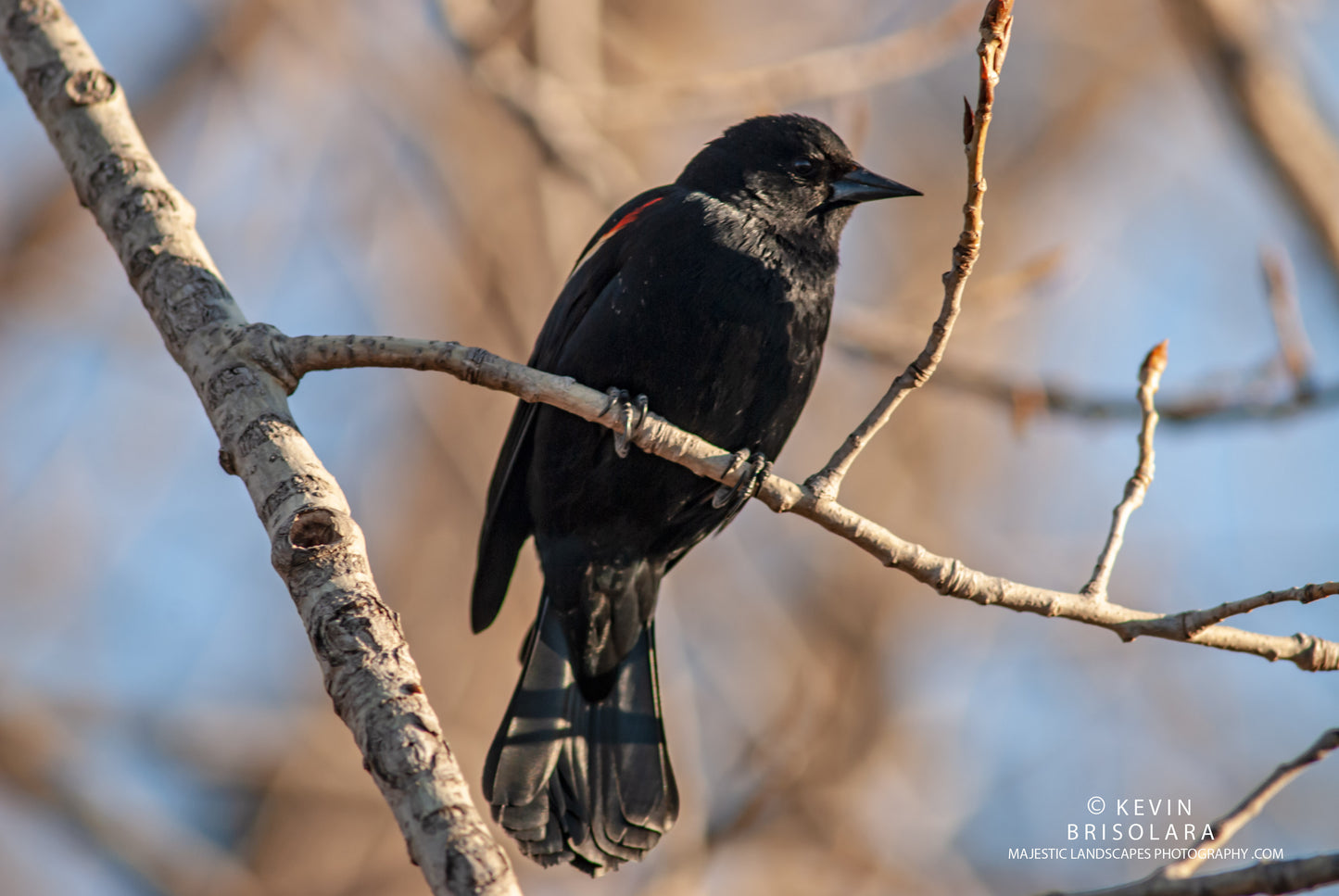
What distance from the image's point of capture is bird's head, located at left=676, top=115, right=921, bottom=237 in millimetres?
3684

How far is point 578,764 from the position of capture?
3.67m

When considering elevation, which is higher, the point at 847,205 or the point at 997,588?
the point at 847,205

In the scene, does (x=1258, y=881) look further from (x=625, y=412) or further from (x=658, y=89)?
(x=658, y=89)

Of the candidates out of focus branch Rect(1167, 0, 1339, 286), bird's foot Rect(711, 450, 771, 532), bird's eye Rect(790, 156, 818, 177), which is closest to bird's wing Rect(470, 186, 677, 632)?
bird's eye Rect(790, 156, 818, 177)

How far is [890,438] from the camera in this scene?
791 cm

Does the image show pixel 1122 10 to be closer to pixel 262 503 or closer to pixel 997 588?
pixel 997 588

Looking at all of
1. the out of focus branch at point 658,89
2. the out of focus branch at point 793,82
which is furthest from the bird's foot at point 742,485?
the out of focus branch at point 793,82

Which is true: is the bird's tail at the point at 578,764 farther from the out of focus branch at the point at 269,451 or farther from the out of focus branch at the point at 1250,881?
the out of focus branch at the point at 1250,881

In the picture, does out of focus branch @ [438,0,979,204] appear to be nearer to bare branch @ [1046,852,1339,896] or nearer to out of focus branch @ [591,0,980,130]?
out of focus branch @ [591,0,980,130]

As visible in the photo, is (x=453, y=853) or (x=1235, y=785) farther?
(x=1235, y=785)

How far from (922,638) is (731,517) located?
4240 millimetres

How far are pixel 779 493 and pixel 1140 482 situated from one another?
1.11 metres

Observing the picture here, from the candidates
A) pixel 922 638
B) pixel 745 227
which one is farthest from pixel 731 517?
pixel 922 638

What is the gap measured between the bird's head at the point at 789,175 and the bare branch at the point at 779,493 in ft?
3.65
